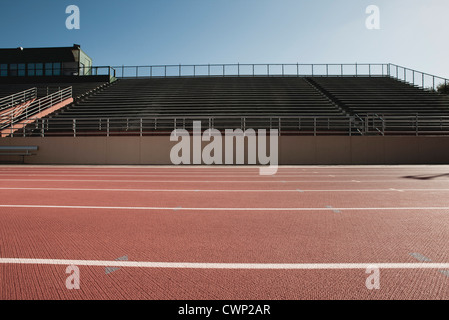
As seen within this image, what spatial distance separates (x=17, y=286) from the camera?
77.5 inches

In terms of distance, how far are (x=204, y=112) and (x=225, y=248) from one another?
16543 mm

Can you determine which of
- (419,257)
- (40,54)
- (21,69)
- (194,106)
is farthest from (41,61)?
(419,257)

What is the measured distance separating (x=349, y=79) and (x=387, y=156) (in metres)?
16.4

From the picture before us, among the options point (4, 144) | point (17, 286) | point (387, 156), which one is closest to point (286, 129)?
point (387, 156)

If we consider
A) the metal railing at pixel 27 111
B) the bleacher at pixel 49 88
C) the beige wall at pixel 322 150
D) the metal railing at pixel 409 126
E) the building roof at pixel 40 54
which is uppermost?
the building roof at pixel 40 54

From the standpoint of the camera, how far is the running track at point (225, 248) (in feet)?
6.39

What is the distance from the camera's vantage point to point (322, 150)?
592 inches

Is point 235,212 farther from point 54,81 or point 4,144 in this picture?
point 54,81

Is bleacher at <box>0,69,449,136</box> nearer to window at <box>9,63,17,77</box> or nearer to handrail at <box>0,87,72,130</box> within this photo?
handrail at <box>0,87,72,130</box>

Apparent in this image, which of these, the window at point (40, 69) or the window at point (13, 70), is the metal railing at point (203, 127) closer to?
the window at point (40, 69)

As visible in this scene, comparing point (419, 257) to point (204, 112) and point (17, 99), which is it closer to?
point (204, 112)

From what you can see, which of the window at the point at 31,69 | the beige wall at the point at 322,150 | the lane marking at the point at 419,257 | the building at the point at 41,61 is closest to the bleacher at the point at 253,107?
the beige wall at the point at 322,150

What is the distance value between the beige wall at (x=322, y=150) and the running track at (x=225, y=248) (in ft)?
31.9

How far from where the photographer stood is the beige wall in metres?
14.9
